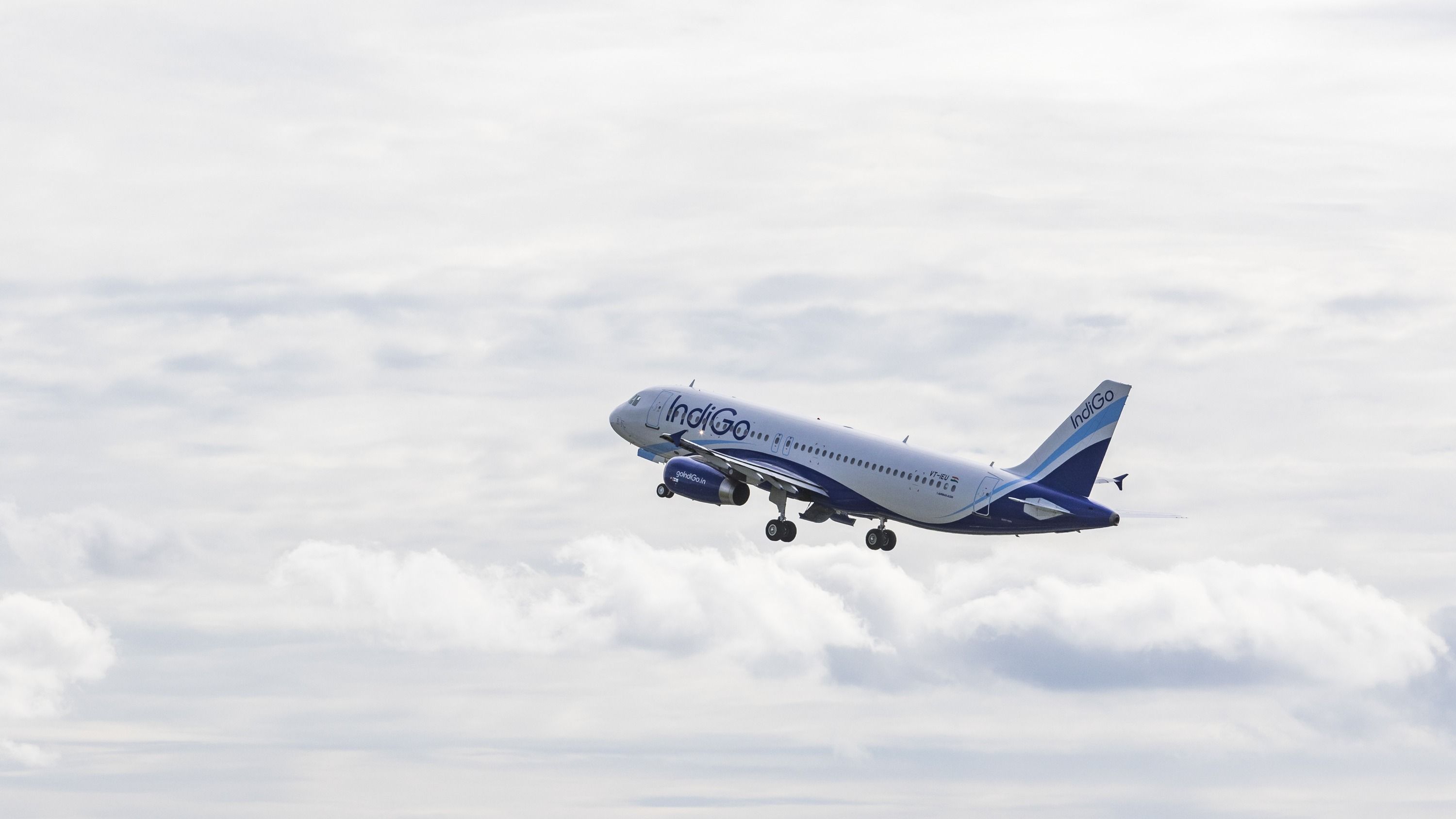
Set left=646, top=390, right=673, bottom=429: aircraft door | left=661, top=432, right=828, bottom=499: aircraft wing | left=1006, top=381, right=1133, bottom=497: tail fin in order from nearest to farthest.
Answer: left=1006, top=381, right=1133, bottom=497: tail fin, left=661, top=432, right=828, bottom=499: aircraft wing, left=646, top=390, right=673, bottom=429: aircraft door

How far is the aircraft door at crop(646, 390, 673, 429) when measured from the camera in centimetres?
13262

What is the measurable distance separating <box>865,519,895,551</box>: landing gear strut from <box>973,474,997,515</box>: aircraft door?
31.4ft

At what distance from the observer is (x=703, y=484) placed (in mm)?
125750

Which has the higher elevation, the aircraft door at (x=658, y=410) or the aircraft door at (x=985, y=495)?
the aircraft door at (x=658, y=410)

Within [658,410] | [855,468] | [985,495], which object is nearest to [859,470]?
[855,468]

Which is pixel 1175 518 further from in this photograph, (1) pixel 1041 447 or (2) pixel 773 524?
(2) pixel 773 524

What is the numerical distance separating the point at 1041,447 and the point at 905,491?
7.19 metres

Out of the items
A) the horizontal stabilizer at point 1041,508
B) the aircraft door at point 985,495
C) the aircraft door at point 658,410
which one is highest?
the aircraft door at point 658,410

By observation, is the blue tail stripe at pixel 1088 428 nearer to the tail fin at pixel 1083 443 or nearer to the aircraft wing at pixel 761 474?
the tail fin at pixel 1083 443

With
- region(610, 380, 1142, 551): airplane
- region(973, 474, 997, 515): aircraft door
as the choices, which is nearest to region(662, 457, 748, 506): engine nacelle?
region(610, 380, 1142, 551): airplane

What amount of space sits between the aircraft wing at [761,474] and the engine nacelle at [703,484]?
48 cm

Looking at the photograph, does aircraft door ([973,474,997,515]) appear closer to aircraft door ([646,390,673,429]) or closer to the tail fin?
the tail fin

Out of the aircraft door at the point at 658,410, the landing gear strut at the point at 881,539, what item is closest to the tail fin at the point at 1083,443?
the landing gear strut at the point at 881,539

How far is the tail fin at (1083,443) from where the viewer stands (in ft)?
381
